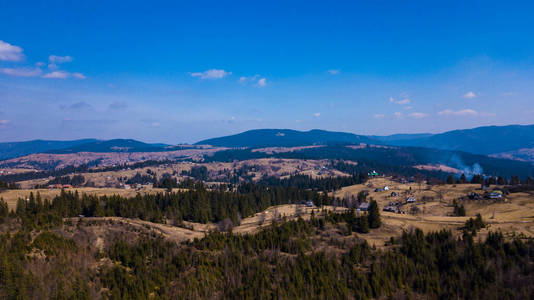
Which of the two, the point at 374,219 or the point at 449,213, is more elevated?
the point at 374,219

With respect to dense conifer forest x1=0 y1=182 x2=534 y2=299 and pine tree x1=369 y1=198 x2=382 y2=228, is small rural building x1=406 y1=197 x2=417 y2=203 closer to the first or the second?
pine tree x1=369 y1=198 x2=382 y2=228

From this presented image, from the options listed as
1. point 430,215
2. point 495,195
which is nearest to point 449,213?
point 430,215

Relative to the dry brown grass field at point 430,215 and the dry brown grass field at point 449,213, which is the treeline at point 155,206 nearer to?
the dry brown grass field at point 430,215

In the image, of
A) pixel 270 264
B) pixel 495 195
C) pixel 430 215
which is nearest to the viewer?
pixel 270 264

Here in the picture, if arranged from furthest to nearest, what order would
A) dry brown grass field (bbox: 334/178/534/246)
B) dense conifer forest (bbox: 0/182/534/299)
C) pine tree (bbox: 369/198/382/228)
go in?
pine tree (bbox: 369/198/382/228) → dry brown grass field (bbox: 334/178/534/246) → dense conifer forest (bbox: 0/182/534/299)

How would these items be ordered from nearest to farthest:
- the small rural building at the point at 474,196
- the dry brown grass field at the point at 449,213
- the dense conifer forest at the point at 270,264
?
the dense conifer forest at the point at 270,264
the dry brown grass field at the point at 449,213
the small rural building at the point at 474,196

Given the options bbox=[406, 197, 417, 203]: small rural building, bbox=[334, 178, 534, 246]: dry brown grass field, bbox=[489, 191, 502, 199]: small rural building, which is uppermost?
bbox=[489, 191, 502, 199]: small rural building

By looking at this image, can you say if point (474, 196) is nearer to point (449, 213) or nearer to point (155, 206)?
point (449, 213)

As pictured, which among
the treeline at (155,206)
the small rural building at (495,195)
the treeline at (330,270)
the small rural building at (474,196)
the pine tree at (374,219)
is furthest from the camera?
the small rural building at (474,196)

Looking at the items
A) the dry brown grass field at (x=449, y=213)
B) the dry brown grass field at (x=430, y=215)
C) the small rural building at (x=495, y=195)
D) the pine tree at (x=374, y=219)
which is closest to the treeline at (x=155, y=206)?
the dry brown grass field at (x=430, y=215)

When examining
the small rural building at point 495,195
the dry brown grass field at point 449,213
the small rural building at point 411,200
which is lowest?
the small rural building at point 411,200

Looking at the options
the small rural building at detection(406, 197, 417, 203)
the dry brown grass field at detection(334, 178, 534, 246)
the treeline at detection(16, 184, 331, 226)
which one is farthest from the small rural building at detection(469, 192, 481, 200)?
the treeline at detection(16, 184, 331, 226)
